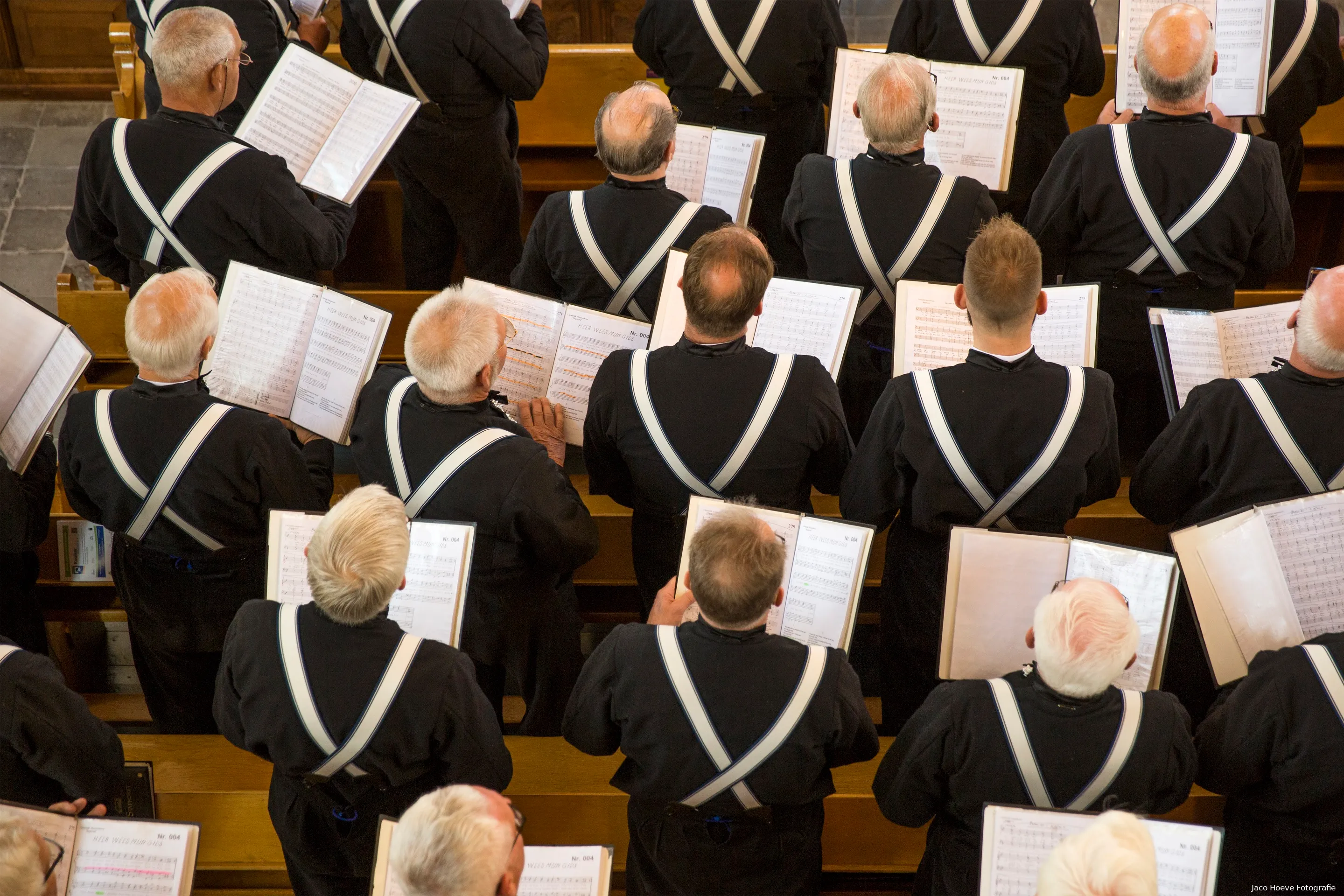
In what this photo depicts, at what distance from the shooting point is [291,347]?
154 inches

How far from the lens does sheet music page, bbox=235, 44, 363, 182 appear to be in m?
4.36

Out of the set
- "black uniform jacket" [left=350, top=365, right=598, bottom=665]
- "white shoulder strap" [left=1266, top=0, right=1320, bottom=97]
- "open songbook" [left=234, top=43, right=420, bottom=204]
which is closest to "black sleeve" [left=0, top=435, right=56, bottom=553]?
Result: "black uniform jacket" [left=350, top=365, right=598, bottom=665]

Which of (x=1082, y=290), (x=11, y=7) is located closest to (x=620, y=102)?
(x=1082, y=290)

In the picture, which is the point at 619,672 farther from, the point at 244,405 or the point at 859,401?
the point at 859,401

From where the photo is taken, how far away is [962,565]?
317 cm

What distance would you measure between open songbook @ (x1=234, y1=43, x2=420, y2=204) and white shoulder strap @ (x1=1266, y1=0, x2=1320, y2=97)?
10.4ft

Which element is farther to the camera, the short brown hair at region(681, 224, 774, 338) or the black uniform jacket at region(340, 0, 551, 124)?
the black uniform jacket at region(340, 0, 551, 124)

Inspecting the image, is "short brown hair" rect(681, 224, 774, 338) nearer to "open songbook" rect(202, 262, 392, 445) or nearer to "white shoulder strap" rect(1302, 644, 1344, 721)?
"open songbook" rect(202, 262, 392, 445)

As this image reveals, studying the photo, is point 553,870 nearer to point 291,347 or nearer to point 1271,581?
point 1271,581

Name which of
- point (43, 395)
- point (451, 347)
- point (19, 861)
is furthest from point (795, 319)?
point (19, 861)

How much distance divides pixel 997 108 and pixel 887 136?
0.59 m

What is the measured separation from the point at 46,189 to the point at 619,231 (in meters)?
4.33

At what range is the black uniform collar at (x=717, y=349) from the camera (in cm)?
356

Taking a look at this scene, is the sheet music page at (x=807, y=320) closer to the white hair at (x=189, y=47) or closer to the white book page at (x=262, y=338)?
the white book page at (x=262, y=338)
